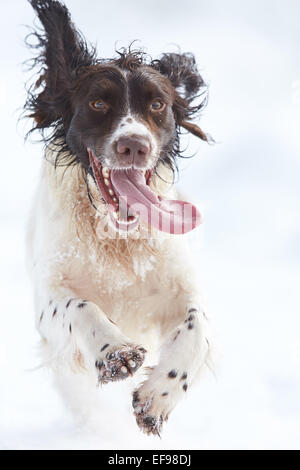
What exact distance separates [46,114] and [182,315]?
144 cm

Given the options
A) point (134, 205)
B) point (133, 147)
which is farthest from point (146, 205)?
point (133, 147)

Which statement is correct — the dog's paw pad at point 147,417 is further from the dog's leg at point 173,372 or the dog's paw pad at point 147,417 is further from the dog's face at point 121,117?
the dog's face at point 121,117

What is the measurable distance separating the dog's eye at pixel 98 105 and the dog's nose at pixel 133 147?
296 mm

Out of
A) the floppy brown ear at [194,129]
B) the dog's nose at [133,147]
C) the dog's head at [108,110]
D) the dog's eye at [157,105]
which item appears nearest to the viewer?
the dog's nose at [133,147]

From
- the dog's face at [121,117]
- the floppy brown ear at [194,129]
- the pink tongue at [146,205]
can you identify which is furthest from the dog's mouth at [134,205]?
the floppy brown ear at [194,129]

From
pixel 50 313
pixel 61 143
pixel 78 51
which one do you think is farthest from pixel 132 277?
pixel 78 51

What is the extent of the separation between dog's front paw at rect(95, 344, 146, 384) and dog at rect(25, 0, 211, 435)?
25 centimetres

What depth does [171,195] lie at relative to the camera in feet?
12.4

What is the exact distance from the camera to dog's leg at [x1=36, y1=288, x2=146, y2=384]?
2.88 meters

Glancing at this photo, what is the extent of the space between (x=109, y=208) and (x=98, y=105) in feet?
1.83

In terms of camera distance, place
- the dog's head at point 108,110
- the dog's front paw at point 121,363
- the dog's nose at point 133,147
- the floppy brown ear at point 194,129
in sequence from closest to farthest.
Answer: the dog's front paw at point 121,363 < the dog's nose at point 133,147 < the dog's head at point 108,110 < the floppy brown ear at point 194,129

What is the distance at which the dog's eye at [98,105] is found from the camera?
338cm

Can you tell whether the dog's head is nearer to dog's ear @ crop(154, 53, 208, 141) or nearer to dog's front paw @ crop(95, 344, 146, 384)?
dog's ear @ crop(154, 53, 208, 141)

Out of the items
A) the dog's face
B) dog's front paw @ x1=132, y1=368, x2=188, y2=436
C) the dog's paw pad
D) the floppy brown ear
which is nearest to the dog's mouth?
the dog's face
